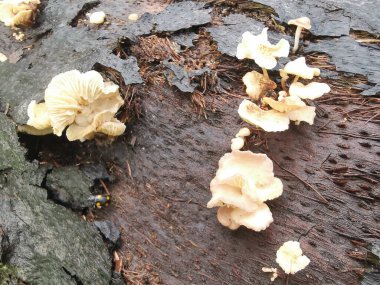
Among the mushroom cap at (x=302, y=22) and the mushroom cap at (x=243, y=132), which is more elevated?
the mushroom cap at (x=302, y=22)

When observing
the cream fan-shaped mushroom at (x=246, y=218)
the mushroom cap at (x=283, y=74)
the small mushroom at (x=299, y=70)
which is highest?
A: the small mushroom at (x=299, y=70)

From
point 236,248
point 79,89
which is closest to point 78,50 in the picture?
point 79,89

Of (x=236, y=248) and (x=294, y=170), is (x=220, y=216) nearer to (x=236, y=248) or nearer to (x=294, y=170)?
(x=236, y=248)

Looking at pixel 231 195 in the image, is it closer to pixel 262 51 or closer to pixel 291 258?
pixel 291 258

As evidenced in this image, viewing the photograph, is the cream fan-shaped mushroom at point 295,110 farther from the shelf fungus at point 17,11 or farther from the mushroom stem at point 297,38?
the shelf fungus at point 17,11

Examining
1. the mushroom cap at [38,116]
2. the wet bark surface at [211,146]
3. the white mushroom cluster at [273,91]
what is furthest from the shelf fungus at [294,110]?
the mushroom cap at [38,116]

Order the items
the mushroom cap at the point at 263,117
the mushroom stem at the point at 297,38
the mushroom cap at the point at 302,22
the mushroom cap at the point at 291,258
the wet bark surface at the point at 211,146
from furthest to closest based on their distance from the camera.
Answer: the mushroom stem at the point at 297,38, the mushroom cap at the point at 302,22, the mushroom cap at the point at 263,117, the wet bark surface at the point at 211,146, the mushroom cap at the point at 291,258
